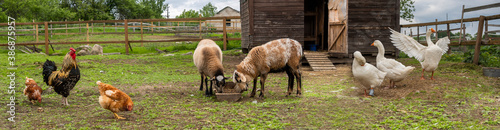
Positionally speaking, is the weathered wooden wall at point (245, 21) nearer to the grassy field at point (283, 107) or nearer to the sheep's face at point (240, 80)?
the grassy field at point (283, 107)

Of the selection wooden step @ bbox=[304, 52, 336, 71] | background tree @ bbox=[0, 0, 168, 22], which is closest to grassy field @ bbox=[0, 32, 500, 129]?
wooden step @ bbox=[304, 52, 336, 71]

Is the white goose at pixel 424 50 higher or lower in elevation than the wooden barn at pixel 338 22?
lower

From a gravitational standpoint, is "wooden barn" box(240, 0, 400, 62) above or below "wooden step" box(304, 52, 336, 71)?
above

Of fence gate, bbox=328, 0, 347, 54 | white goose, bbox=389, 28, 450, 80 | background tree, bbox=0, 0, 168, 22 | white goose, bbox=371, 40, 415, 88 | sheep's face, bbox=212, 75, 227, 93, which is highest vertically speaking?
background tree, bbox=0, 0, 168, 22

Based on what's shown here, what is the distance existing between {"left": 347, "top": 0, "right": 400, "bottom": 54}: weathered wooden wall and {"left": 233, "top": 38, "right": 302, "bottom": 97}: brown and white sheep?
612 centimetres

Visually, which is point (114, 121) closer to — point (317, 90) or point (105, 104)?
point (105, 104)

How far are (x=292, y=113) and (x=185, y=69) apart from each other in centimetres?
775

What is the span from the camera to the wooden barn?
13.2 m

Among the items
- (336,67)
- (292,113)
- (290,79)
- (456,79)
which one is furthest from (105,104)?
(336,67)

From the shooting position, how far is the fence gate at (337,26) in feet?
43.6

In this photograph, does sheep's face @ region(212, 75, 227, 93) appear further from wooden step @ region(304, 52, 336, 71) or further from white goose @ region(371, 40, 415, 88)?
wooden step @ region(304, 52, 336, 71)

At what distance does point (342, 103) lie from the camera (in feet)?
22.1

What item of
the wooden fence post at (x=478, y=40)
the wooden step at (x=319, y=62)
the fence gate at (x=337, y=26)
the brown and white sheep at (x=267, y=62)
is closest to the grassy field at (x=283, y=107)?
the brown and white sheep at (x=267, y=62)

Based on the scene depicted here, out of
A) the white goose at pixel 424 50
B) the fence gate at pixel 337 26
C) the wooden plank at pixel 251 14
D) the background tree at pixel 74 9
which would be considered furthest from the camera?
the background tree at pixel 74 9
